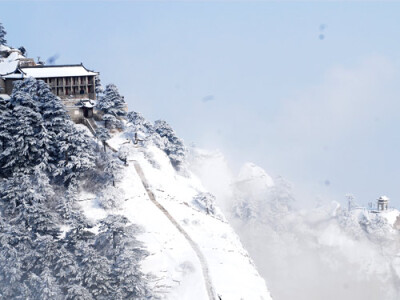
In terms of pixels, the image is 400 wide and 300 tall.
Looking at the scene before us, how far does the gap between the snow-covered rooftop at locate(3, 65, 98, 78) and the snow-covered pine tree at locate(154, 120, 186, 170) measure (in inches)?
598

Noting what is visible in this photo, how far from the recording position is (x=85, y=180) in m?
72.6

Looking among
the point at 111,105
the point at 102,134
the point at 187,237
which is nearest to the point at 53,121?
the point at 102,134

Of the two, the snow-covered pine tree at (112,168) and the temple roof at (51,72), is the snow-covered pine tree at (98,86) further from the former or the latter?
the snow-covered pine tree at (112,168)

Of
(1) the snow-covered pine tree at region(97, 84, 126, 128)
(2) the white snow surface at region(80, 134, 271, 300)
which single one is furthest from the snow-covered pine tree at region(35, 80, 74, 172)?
(1) the snow-covered pine tree at region(97, 84, 126, 128)

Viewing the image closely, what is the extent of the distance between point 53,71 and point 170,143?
2322 cm

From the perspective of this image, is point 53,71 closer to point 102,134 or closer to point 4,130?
point 102,134

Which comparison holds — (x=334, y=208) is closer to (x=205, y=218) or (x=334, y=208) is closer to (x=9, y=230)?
(x=205, y=218)

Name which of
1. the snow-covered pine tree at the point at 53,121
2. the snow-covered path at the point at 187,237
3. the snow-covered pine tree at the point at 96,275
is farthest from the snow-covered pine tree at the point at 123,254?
the snow-covered pine tree at the point at 53,121

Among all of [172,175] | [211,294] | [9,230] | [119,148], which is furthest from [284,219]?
[9,230]

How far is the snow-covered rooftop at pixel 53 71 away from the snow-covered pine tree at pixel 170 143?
15.2m

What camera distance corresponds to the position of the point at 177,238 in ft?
217

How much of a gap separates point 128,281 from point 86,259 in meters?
4.90

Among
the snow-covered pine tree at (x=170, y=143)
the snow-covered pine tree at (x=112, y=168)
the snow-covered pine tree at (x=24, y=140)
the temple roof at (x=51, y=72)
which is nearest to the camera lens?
the snow-covered pine tree at (x=24, y=140)

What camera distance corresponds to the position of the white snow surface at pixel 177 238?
194 feet
